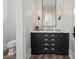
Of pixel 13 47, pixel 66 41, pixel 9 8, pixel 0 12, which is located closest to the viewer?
pixel 0 12

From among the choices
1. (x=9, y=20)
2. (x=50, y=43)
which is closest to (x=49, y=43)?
(x=50, y=43)

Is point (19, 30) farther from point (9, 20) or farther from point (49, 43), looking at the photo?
point (9, 20)

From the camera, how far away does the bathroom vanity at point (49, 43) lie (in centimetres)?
668

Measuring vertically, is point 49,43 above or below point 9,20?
below

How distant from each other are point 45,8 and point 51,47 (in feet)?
6.49

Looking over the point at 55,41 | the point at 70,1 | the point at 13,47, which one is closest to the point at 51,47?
the point at 55,41

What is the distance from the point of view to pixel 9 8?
7.92 m

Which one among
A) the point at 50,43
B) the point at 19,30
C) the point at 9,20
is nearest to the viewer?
the point at 19,30

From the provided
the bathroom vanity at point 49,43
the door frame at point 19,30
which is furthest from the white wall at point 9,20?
the door frame at point 19,30

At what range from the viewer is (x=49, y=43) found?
22.4 ft

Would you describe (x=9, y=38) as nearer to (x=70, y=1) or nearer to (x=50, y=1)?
(x=50, y=1)

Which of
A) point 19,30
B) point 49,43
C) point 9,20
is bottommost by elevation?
point 49,43

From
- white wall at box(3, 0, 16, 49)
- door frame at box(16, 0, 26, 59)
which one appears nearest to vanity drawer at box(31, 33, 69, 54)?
white wall at box(3, 0, 16, 49)

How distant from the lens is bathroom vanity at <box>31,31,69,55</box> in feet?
21.9
